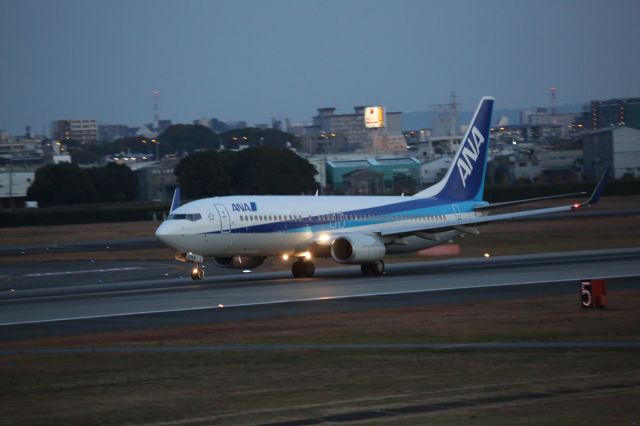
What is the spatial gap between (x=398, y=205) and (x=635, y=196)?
2154 inches

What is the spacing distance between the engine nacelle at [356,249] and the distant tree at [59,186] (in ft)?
266

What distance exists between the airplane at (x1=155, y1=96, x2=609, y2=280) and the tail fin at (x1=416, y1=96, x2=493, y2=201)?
0.17 feet

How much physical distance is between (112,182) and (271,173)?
21.6 meters

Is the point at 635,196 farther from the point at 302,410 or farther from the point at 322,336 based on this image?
the point at 302,410

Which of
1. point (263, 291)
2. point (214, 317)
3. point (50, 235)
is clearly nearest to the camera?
point (214, 317)

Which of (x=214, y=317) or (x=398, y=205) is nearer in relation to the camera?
(x=214, y=317)

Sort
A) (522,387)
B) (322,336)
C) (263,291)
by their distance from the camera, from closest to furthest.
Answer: (522,387) < (322,336) < (263,291)

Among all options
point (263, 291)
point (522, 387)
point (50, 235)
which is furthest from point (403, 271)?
point (50, 235)

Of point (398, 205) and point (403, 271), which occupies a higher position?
point (398, 205)

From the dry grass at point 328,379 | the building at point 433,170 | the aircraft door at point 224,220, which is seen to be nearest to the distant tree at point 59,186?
the building at point 433,170

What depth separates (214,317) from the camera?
3155 centimetres

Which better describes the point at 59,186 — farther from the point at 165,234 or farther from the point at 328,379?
the point at 328,379

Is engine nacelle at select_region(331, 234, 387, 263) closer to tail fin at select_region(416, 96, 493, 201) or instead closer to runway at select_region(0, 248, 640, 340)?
runway at select_region(0, 248, 640, 340)

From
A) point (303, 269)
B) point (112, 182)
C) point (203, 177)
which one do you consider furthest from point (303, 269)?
point (112, 182)
